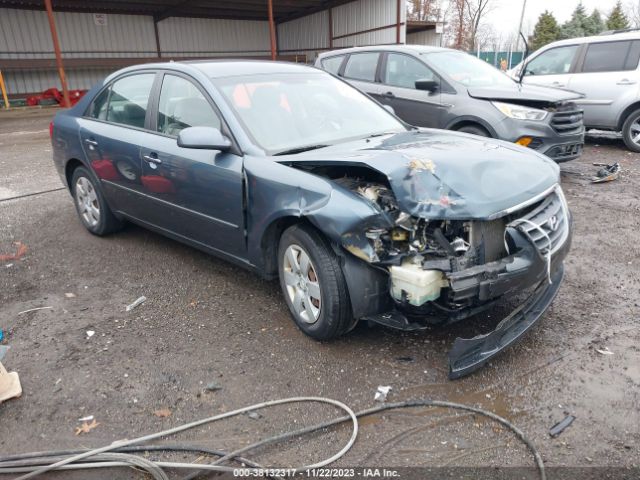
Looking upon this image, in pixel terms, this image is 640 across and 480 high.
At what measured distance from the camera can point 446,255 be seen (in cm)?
271

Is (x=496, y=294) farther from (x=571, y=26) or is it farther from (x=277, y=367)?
(x=571, y=26)

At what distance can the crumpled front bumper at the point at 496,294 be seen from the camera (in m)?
2.61

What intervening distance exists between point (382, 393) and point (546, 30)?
1894 inches

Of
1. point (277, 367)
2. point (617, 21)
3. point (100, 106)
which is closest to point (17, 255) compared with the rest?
point (100, 106)

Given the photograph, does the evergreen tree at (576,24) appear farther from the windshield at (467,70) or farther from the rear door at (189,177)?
the rear door at (189,177)

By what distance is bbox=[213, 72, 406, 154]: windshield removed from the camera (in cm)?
355

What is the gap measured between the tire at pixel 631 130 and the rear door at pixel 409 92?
11.7 ft

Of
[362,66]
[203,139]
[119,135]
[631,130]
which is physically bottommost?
[631,130]

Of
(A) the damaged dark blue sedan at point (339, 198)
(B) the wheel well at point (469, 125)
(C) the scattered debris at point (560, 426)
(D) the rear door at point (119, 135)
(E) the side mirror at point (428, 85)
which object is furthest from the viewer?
(E) the side mirror at point (428, 85)

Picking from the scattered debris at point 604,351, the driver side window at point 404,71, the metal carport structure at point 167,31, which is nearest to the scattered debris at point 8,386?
the scattered debris at point 604,351

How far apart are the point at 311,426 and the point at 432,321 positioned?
89 cm

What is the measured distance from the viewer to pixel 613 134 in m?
10.1

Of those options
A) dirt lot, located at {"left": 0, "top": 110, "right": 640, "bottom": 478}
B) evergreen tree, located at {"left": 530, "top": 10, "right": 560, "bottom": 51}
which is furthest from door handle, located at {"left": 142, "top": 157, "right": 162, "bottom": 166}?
evergreen tree, located at {"left": 530, "top": 10, "right": 560, "bottom": 51}

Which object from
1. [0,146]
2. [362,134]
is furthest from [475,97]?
[0,146]
